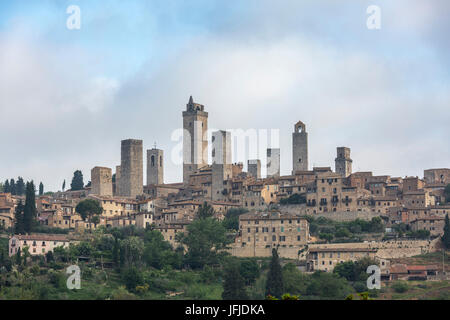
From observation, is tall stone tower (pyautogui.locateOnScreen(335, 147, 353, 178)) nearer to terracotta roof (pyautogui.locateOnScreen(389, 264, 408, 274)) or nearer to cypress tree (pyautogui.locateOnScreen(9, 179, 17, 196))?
terracotta roof (pyautogui.locateOnScreen(389, 264, 408, 274))

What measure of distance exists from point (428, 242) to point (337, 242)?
685cm

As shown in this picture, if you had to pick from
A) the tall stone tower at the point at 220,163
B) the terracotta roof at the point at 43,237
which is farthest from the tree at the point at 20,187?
the terracotta roof at the point at 43,237

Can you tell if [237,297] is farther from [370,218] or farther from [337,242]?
[370,218]

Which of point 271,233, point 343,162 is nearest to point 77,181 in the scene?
point 343,162

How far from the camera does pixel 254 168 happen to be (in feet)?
332

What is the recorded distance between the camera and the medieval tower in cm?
9812

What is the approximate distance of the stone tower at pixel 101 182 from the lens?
9594 cm

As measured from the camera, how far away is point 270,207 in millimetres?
87062

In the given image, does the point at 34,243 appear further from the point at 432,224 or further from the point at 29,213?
the point at 432,224

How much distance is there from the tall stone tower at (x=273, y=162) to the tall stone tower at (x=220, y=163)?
4036mm

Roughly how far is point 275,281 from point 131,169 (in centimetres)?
3596

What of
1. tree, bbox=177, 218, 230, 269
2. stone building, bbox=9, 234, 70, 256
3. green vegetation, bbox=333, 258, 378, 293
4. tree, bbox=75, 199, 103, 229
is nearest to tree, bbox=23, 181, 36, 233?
stone building, bbox=9, 234, 70, 256

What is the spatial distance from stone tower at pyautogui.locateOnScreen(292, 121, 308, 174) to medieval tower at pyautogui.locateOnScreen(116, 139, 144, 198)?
1550 cm
